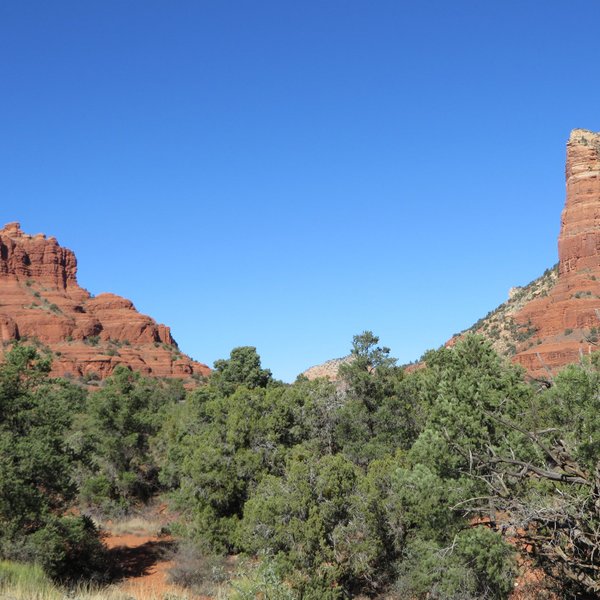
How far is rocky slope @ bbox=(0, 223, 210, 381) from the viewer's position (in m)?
104

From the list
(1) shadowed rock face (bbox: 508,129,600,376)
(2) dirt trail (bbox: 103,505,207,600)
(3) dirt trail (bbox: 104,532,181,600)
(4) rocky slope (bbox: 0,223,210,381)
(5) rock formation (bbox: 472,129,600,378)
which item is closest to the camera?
(2) dirt trail (bbox: 103,505,207,600)

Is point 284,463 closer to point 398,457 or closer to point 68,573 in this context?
point 398,457

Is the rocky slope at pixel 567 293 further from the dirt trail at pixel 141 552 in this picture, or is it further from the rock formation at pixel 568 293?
the dirt trail at pixel 141 552

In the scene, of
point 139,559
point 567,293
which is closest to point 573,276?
point 567,293

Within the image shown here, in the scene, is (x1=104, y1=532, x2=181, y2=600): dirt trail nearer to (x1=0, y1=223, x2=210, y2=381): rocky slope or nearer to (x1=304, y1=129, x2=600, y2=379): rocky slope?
(x1=304, y1=129, x2=600, y2=379): rocky slope

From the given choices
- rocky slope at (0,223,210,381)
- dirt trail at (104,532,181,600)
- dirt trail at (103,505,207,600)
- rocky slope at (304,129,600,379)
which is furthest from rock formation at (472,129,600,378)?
rocky slope at (0,223,210,381)

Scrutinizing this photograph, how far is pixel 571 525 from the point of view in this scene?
21.1 ft

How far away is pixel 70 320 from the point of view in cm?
11388

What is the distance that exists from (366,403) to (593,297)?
2675 inches

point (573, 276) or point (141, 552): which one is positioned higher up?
point (573, 276)

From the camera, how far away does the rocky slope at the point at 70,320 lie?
342ft

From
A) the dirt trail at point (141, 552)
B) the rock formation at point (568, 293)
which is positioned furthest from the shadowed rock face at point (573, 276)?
the dirt trail at point (141, 552)

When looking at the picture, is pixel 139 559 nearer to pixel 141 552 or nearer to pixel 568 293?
pixel 141 552

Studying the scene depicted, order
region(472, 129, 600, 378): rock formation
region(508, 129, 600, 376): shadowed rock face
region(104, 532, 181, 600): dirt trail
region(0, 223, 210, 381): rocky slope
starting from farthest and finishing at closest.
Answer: region(0, 223, 210, 381): rocky slope, region(472, 129, 600, 378): rock formation, region(508, 129, 600, 376): shadowed rock face, region(104, 532, 181, 600): dirt trail
